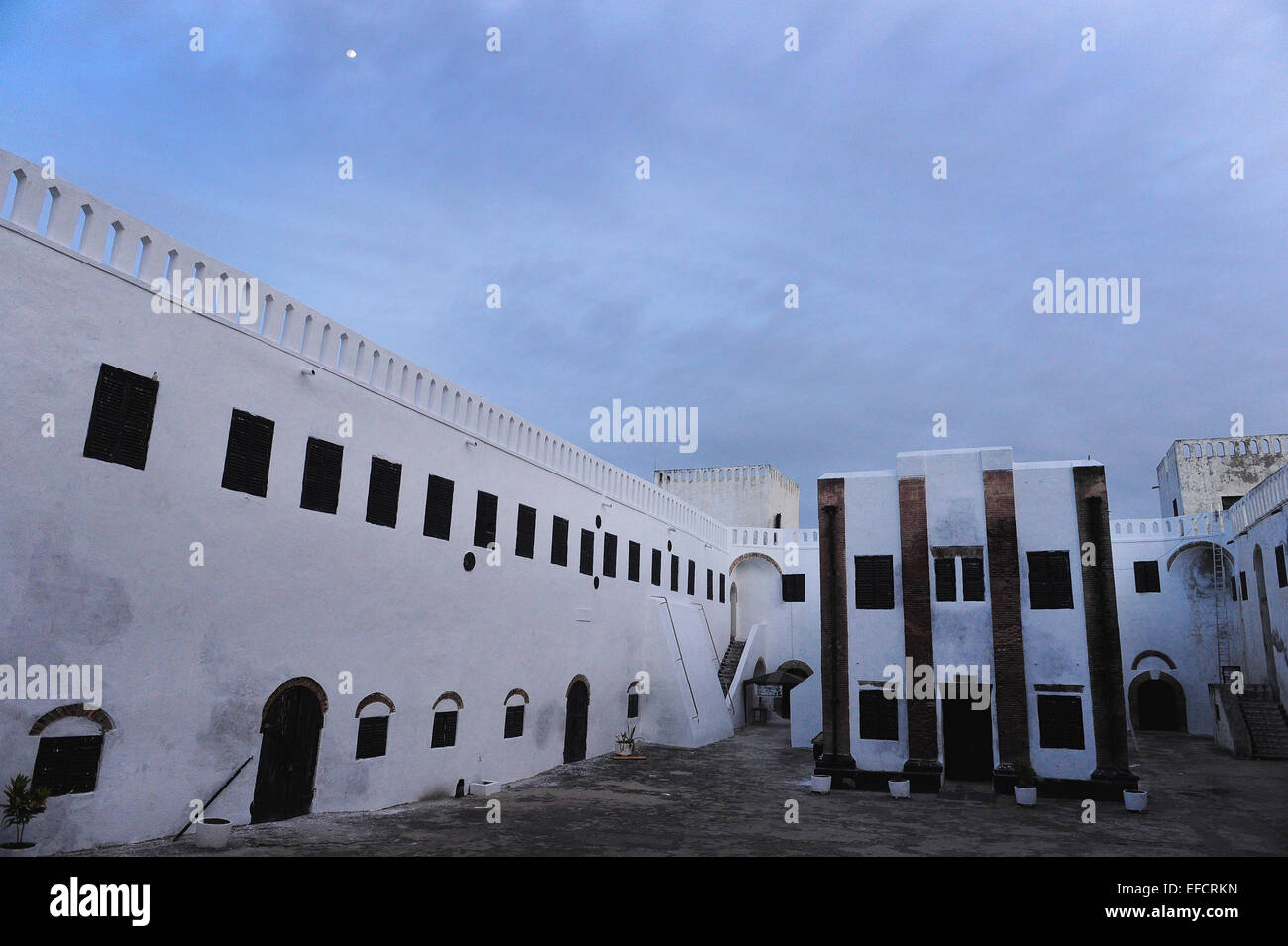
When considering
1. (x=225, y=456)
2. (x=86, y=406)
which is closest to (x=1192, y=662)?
(x=225, y=456)

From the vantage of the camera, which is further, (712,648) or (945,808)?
(712,648)

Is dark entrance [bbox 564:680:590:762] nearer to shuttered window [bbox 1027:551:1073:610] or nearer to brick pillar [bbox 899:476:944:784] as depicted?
brick pillar [bbox 899:476:944:784]

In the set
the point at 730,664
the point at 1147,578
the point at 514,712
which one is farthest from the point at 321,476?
the point at 1147,578

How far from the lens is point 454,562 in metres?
16.1

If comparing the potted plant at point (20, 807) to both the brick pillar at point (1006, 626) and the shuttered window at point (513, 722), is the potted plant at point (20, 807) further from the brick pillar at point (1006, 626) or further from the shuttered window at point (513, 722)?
the brick pillar at point (1006, 626)

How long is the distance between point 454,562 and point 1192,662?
1093 inches

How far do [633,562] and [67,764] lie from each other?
1679 centimetres

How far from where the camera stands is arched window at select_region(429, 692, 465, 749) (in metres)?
15.3

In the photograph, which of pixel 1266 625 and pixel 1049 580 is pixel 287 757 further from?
pixel 1266 625

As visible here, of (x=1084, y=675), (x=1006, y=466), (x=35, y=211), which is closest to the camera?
(x=35, y=211)

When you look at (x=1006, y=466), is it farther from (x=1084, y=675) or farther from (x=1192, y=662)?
(x=1192, y=662)

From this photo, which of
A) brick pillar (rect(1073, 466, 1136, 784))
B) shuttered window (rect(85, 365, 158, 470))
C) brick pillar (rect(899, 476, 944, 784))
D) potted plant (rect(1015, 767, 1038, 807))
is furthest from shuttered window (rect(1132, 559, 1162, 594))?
shuttered window (rect(85, 365, 158, 470))

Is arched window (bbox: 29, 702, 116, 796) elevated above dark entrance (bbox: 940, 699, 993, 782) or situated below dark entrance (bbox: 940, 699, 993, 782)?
above

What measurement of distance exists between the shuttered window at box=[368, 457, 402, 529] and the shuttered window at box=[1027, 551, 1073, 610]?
14.5 metres
